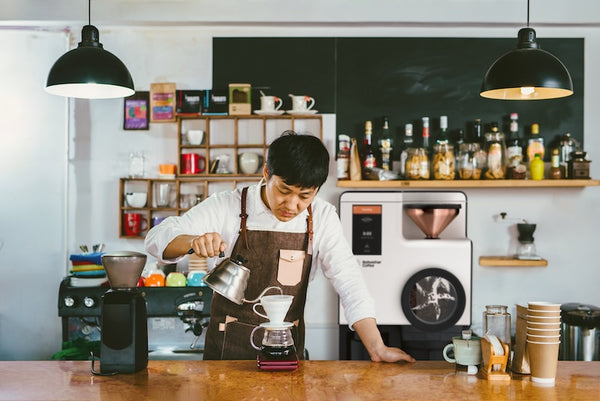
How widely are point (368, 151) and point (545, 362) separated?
2.64 meters

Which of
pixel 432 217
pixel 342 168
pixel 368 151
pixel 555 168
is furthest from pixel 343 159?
pixel 555 168

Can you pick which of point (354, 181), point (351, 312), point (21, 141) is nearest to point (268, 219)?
point (351, 312)

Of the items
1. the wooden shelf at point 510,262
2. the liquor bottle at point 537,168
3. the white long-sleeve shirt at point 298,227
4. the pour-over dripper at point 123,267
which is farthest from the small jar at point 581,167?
the pour-over dripper at point 123,267

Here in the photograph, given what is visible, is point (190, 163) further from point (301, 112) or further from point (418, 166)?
point (418, 166)

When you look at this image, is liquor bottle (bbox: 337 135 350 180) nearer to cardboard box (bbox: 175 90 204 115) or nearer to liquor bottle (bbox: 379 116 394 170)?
liquor bottle (bbox: 379 116 394 170)

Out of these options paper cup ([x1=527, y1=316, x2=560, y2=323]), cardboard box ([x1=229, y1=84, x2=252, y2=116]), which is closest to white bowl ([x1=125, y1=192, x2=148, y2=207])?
cardboard box ([x1=229, y1=84, x2=252, y2=116])

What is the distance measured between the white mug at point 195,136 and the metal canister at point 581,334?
9.11 feet

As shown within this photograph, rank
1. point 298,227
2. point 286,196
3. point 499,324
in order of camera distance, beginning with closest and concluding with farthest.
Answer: point 499,324
point 286,196
point 298,227

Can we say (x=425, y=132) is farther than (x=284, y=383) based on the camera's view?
Yes

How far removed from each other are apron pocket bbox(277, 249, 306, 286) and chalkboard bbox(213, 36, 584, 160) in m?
2.09

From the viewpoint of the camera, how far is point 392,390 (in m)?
2.13

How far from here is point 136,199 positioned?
4.73 meters

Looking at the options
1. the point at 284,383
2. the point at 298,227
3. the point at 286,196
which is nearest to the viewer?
the point at 284,383

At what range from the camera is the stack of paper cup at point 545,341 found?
2.21 meters
